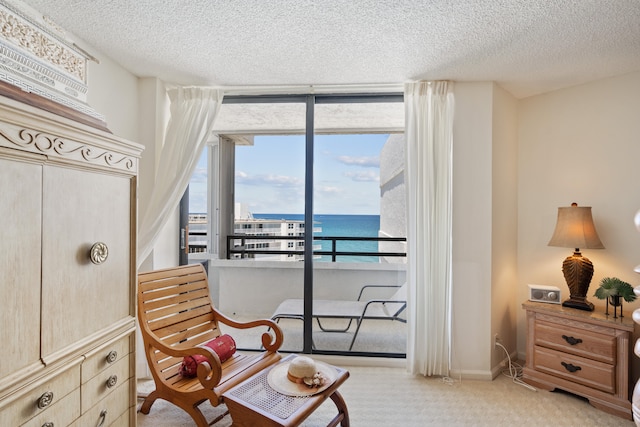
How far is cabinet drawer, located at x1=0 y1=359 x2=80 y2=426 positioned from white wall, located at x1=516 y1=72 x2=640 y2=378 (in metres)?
3.42

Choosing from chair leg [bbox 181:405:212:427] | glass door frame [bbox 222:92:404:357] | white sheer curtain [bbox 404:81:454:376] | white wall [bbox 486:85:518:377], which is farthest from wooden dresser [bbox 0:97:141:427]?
white wall [bbox 486:85:518:377]

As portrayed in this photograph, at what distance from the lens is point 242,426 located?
1.72 m

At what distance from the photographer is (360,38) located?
2.13 meters

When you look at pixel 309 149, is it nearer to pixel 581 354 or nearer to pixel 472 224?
pixel 472 224

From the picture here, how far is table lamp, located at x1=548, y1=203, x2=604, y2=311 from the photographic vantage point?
254cm

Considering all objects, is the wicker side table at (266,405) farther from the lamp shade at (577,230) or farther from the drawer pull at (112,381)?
the lamp shade at (577,230)

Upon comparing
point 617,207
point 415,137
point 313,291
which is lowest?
point 313,291

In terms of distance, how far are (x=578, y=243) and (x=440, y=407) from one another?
1629 millimetres

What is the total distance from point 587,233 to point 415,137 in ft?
4.97

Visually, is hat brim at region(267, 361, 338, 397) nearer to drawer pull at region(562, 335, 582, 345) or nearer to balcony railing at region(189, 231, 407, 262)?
balcony railing at region(189, 231, 407, 262)

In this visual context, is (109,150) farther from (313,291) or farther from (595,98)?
(595,98)

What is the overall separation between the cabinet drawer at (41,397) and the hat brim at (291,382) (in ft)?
3.17

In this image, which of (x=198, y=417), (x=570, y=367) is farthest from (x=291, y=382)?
(x=570, y=367)

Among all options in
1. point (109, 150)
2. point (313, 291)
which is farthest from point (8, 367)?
point (313, 291)
